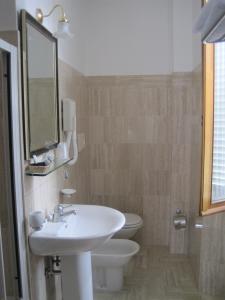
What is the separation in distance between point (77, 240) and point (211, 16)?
1.35 metres

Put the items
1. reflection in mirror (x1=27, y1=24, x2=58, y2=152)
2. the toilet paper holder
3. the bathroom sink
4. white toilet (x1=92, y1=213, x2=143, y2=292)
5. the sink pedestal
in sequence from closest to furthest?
the bathroom sink
reflection in mirror (x1=27, y1=24, x2=58, y2=152)
the sink pedestal
white toilet (x1=92, y1=213, x2=143, y2=292)
the toilet paper holder

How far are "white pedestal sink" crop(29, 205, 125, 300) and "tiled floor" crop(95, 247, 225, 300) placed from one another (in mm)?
666

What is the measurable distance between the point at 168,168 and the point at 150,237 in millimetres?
808

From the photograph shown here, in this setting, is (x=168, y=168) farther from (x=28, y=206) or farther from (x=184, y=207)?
(x=28, y=206)

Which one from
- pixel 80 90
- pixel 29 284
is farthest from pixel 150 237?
pixel 29 284

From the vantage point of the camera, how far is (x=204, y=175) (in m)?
2.61

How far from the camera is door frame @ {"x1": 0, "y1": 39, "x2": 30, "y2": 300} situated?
5.08 ft

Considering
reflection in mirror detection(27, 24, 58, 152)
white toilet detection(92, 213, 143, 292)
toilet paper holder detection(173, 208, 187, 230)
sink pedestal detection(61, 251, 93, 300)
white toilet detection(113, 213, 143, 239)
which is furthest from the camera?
toilet paper holder detection(173, 208, 187, 230)

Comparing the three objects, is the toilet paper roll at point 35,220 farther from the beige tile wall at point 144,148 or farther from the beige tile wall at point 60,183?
the beige tile wall at point 144,148

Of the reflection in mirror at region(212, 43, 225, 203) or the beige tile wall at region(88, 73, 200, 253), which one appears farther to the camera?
the beige tile wall at region(88, 73, 200, 253)

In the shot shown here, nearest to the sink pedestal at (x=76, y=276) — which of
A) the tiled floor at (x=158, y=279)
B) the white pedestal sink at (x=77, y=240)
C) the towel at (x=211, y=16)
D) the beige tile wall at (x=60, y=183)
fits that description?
the white pedestal sink at (x=77, y=240)

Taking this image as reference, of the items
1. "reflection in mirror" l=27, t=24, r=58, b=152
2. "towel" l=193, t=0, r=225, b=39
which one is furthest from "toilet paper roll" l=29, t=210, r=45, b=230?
"towel" l=193, t=0, r=225, b=39

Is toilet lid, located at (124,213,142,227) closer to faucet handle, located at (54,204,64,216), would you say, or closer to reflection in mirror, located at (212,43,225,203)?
reflection in mirror, located at (212,43,225,203)

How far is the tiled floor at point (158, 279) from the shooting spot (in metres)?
2.56
